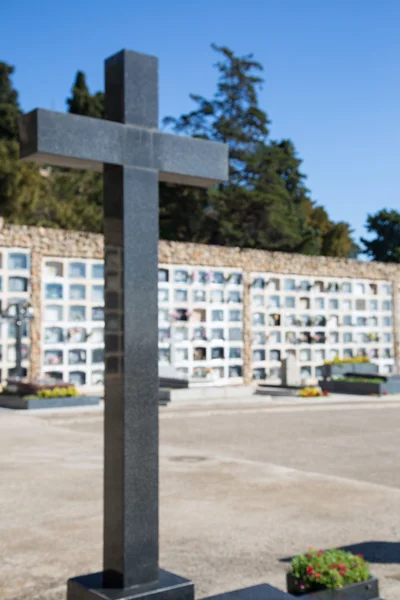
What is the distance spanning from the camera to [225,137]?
4050cm

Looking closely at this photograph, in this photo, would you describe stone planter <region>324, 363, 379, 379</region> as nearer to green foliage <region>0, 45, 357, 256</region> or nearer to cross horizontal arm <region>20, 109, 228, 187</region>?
green foliage <region>0, 45, 357, 256</region>

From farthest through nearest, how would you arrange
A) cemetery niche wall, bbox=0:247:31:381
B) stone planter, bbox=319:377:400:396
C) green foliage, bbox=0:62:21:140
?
green foliage, bbox=0:62:21:140
stone planter, bbox=319:377:400:396
cemetery niche wall, bbox=0:247:31:381

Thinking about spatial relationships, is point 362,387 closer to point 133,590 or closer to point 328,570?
point 328,570

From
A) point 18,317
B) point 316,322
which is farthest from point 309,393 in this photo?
point 18,317

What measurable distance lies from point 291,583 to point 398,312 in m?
23.6

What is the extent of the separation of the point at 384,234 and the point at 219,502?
43.2 metres

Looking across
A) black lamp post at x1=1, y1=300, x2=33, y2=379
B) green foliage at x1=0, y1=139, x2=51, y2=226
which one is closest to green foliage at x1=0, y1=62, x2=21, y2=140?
green foliage at x1=0, y1=139, x2=51, y2=226

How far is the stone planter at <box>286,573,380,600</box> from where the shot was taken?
378 centimetres

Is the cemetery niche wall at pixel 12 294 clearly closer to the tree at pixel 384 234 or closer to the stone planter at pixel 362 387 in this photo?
the stone planter at pixel 362 387

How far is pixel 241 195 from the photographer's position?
37.5 meters

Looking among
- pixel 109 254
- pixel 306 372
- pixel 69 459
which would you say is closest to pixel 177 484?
pixel 69 459

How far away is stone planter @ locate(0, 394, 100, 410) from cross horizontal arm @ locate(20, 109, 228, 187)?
12.2m

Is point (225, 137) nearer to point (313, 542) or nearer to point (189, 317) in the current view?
point (189, 317)

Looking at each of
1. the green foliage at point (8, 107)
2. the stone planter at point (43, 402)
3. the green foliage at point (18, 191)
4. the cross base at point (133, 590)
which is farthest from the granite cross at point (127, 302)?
the green foliage at point (8, 107)
